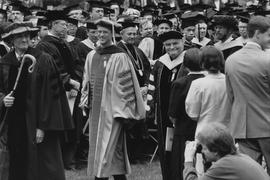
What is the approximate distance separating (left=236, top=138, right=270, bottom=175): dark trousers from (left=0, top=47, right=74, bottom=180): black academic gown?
2174 mm

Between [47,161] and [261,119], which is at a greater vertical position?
[261,119]

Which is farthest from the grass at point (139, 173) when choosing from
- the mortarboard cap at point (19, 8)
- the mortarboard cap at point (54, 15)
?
the mortarboard cap at point (19, 8)

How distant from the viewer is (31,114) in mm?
7441

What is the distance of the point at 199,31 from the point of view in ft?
36.1

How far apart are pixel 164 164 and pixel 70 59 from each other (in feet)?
8.43

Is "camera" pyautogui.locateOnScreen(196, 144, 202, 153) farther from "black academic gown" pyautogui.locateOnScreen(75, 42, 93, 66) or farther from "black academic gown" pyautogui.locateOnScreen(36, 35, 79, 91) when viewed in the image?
"black academic gown" pyautogui.locateOnScreen(75, 42, 93, 66)

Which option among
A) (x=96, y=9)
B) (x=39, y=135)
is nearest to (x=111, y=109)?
(x=39, y=135)

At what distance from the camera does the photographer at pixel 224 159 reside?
480 centimetres

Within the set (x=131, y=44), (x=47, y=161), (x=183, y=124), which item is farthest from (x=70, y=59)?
(x=183, y=124)

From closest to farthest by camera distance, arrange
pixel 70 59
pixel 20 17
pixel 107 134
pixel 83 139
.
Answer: pixel 107 134 → pixel 70 59 → pixel 83 139 → pixel 20 17

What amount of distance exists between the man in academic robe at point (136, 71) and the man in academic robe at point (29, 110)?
246 cm

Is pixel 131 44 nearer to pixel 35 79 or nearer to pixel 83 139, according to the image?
pixel 83 139

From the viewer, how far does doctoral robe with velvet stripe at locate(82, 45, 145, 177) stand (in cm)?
782

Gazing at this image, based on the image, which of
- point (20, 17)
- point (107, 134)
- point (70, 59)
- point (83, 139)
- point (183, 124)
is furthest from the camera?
point (20, 17)
